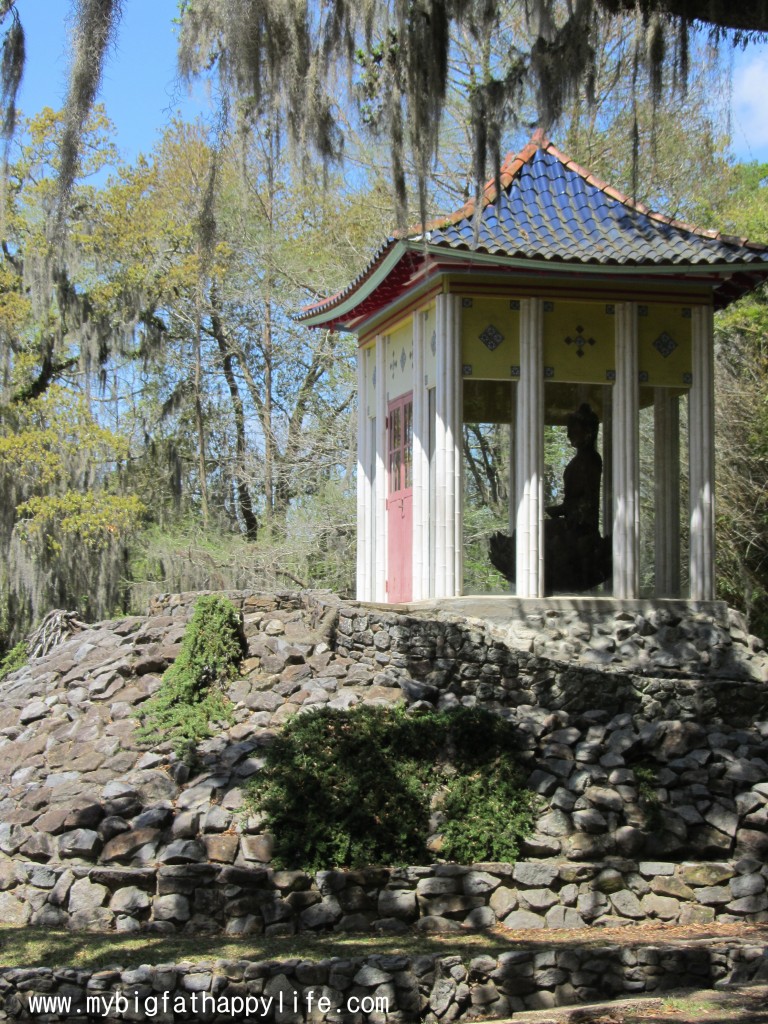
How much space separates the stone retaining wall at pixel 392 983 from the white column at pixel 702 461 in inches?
218

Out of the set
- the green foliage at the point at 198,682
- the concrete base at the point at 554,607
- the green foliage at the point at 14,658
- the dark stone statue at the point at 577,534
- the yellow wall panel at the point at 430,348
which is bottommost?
the green foliage at the point at 14,658

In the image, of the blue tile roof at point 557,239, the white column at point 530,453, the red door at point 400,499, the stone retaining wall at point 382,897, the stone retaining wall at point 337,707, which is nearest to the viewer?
the stone retaining wall at point 382,897

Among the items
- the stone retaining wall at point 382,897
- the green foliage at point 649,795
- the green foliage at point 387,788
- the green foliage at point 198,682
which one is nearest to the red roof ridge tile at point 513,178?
the green foliage at point 198,682

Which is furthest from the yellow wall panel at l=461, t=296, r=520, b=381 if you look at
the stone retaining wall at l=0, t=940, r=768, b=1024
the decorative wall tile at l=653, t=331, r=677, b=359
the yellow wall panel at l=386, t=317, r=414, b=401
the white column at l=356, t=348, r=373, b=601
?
the stone retaining wall at l=0, t=940, r=768, b=1024

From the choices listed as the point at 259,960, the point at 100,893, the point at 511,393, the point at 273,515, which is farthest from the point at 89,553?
the point at 259,960

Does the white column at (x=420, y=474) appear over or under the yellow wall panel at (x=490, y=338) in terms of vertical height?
under

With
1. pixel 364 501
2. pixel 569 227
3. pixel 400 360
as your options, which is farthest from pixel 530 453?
pixel 364 501

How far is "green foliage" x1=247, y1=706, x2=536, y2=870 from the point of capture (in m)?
9.60

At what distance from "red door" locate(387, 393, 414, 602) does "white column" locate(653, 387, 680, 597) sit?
9.20 feet

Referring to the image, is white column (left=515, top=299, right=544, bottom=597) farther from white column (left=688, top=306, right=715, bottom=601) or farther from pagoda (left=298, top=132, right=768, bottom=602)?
white column (left=688, top=306, right=715, bottom=601)

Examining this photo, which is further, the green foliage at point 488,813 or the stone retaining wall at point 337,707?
the green foliage at point 488,813

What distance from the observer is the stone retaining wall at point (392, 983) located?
7680 millimetres

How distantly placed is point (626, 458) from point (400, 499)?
2.61 meters

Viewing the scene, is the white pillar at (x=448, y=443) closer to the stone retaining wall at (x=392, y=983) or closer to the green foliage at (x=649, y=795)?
the green foliage at (x=649, y=795)
